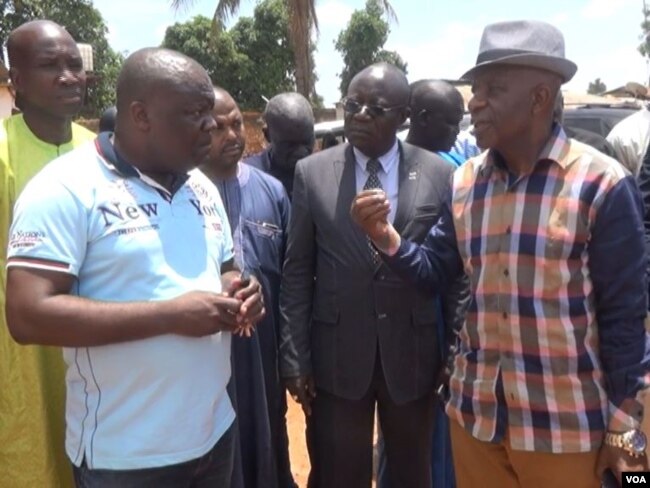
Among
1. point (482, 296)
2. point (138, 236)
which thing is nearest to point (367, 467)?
point (482, 296)

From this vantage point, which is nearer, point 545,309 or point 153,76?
point 153,76

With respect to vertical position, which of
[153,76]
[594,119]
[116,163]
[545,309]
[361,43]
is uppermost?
[153,76]

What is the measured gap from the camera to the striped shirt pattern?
2.10 m

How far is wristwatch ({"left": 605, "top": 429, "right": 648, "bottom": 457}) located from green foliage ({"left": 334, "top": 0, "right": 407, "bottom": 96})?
2616cm

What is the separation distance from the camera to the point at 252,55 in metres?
22.3

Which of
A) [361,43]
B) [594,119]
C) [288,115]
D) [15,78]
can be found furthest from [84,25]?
[15,78]

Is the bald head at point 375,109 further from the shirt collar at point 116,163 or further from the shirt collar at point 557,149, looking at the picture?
the shirt collar at point 116,163

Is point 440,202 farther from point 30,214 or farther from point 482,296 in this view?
point 30,214

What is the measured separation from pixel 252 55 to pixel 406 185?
2037 cm

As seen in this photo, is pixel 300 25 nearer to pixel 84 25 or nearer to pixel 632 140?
pixel 84 25

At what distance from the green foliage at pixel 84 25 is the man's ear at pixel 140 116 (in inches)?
630

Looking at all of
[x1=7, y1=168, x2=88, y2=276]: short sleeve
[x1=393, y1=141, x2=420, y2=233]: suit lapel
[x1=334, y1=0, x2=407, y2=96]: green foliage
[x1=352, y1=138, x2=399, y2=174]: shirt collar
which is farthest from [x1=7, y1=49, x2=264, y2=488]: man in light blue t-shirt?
[x1=334, y1=0, x2=407, y2=96]: green foliage

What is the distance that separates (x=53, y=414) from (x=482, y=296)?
1.62m

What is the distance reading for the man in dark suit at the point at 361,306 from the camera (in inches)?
112
